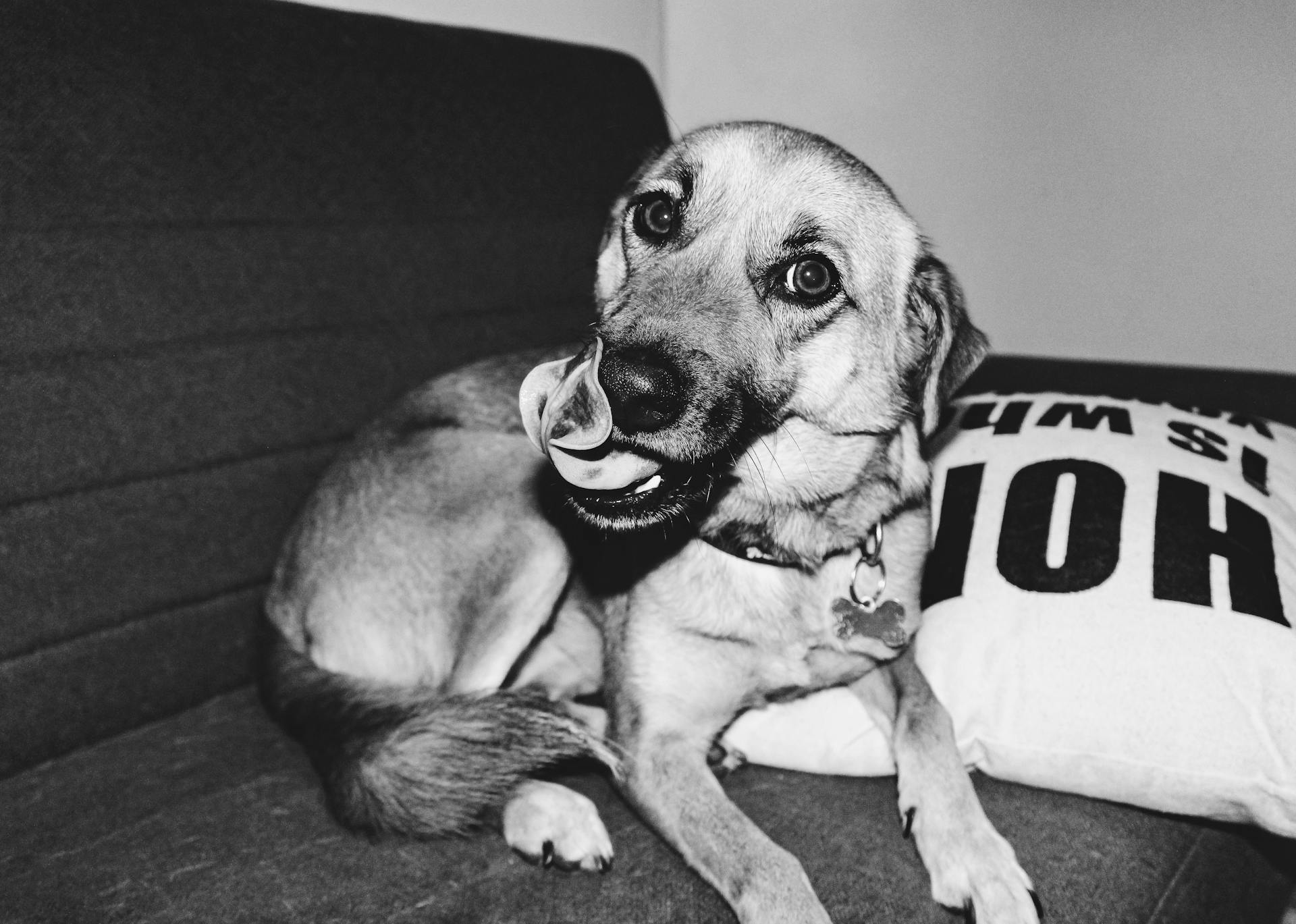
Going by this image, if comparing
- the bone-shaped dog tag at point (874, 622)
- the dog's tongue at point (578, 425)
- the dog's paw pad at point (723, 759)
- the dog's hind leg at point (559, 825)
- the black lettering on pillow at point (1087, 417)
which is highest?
the dog's tongue at point (578, 425)

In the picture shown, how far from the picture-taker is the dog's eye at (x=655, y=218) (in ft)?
5.77

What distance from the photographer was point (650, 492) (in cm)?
148

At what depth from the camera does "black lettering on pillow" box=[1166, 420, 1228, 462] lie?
1870mm

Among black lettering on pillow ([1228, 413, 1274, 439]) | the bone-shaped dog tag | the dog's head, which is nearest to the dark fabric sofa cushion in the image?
the bone-shaped dog tag

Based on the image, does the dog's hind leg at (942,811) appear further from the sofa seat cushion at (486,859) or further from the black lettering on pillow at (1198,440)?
the black lettering on pillow at (1198,440)

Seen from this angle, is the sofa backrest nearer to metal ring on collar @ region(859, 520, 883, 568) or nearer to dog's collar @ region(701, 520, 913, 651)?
dog's collar @ region(701, 520, 913, 651)

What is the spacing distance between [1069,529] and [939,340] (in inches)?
17.9

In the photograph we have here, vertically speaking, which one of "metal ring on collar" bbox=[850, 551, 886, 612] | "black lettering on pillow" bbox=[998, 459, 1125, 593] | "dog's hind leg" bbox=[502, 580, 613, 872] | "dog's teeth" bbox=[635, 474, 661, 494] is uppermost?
"dog's teeth" bbox=[635, 474, 661, 494]

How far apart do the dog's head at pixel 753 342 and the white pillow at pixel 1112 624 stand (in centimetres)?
31

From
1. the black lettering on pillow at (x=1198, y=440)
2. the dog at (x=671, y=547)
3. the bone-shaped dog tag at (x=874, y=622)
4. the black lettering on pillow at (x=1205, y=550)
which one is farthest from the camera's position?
the black lettering on pillow at (x=1198, y=440)

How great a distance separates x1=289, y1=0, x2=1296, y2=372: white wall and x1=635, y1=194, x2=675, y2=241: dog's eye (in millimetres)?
1582

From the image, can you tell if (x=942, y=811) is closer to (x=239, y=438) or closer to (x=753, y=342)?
(x=753, y=342)

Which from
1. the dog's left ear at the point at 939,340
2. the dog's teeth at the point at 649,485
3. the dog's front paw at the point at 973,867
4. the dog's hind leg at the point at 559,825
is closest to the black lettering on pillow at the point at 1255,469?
the dog's left ear at the point at 939,340

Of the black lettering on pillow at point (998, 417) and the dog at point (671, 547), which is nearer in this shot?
the dog at point (671, 547)
